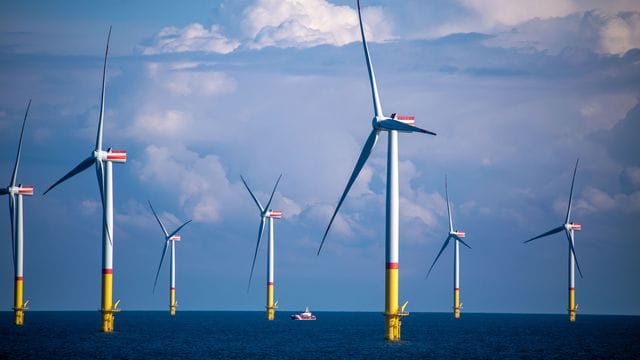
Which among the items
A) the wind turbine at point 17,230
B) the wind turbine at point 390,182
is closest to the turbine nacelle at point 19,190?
the wind turbine at point 17,230

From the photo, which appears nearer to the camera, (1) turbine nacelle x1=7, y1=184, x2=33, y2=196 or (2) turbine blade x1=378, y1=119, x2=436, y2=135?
(2) turbine blade x1=378, y1=119, x2=436, y2=135

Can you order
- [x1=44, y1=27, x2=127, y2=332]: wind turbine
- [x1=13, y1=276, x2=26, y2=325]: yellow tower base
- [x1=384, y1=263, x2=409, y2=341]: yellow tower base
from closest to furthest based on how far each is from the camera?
[x1=384, y1=263, x2=409, y2=341]: yellow tower base, [x1=44, y1=27, x2=127, y2=332]: wind turbine, [x1=13, y1=276, x2=26, y2=325]: yellow tower base

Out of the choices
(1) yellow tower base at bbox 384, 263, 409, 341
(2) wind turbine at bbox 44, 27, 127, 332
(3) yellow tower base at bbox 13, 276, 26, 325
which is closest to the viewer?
(1) yellow tower base at bbox 384, 263, 409, 341

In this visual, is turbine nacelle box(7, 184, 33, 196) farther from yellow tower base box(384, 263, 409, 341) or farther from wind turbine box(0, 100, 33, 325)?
yellow tower base box(384, 263, 409, 341)

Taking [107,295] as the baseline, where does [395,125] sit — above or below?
above

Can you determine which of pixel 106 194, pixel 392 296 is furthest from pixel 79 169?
pixel 392 296

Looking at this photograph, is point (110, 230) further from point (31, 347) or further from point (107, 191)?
point (31, 347)

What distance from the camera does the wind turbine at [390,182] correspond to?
11610cm

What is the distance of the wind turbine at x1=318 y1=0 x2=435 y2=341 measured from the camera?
4571 inches

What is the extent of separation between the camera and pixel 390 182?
118250mm

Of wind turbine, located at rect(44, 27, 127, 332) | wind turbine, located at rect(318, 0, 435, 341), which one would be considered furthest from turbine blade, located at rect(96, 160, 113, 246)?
wind turbine, located at rect(318, 0, 435, 341)

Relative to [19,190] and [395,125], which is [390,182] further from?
[19,190]

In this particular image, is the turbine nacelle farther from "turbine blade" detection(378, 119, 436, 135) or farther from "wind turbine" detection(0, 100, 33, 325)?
"turbine blade" detection(378, 119, 436, 135)

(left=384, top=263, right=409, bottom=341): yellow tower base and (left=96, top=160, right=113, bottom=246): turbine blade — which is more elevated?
(left=96, top=160, right=113, bottom=246): turbine blade
